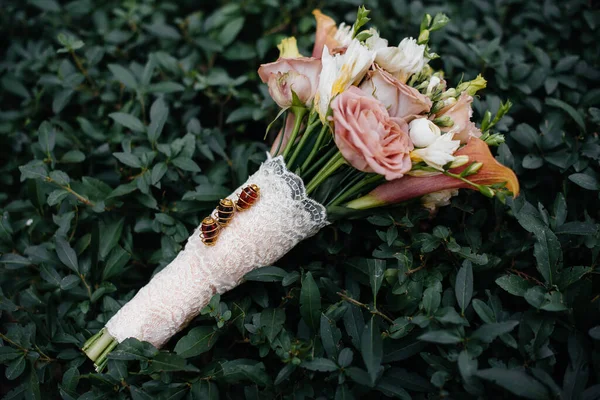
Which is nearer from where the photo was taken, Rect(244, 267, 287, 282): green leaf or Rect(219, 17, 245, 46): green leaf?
Rect(244, 267, 287, 282): green leaf

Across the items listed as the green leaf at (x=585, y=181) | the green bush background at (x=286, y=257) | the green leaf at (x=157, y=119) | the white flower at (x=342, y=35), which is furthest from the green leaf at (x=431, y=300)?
the green leaf at (x=157, y=119)

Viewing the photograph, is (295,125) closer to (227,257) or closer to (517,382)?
(227,257)

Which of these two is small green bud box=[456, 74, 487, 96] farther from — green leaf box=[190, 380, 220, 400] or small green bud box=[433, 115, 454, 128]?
green leaf box=[190, 380, 220, 400]

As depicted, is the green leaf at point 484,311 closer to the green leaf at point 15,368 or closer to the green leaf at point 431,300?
the green leaf at point 431,300

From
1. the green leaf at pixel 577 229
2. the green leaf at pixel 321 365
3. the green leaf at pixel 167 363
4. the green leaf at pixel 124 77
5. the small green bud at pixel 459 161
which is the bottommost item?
the green leaf at pixel 167 363

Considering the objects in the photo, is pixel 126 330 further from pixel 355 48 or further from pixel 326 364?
pixel 355 48

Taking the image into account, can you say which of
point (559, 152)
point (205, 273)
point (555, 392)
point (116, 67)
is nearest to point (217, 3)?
point (116, 67)

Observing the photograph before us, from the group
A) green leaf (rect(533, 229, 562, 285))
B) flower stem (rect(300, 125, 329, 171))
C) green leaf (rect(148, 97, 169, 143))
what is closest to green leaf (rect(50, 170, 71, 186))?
green leaf (rect(148, 97, 169, 143))
